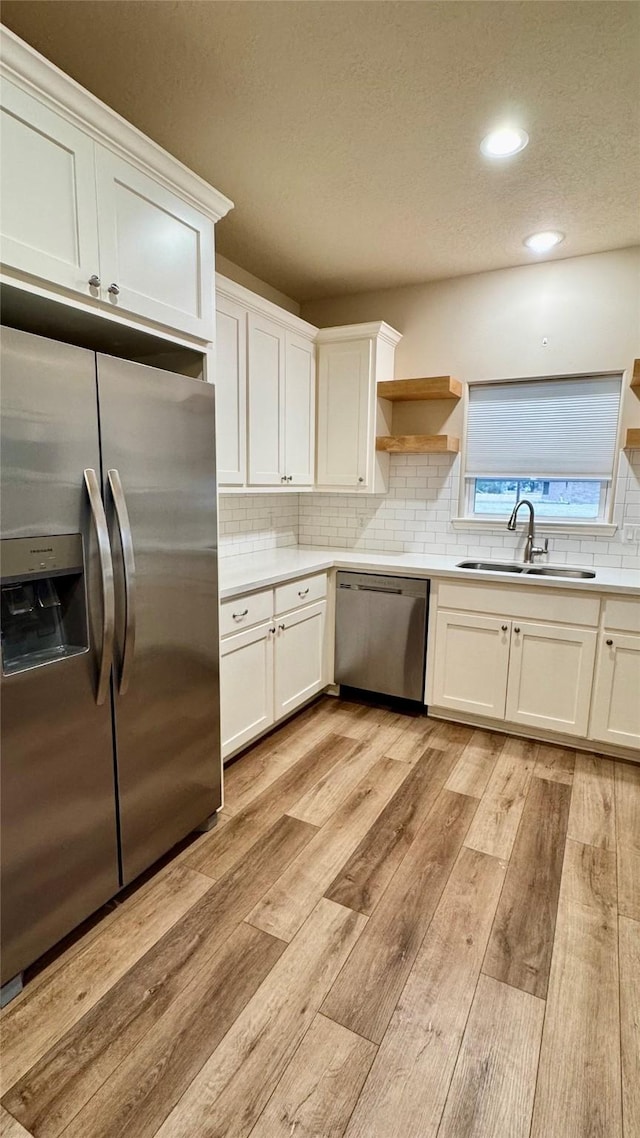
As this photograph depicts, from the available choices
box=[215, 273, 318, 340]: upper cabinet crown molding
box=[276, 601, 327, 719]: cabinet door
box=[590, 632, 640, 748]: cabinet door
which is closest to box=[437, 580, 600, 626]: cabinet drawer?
box=[590, 632, 640, 748]: cabinet door

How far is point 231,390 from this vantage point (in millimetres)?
2699

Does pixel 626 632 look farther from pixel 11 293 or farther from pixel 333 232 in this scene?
pixel 11 293

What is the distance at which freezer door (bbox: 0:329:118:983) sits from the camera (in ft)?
4.43

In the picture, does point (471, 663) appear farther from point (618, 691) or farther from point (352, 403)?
point (352, 403)

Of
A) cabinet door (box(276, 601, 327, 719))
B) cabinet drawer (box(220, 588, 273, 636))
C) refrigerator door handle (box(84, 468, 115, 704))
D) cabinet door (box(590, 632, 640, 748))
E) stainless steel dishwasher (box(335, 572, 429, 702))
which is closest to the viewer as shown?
refrigerator door handle (box(84, 468, 115, 704))

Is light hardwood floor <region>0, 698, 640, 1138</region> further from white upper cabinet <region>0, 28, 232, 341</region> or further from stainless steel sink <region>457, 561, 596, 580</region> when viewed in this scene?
white upper cabinet <region>0, 28, 232, 341</region>

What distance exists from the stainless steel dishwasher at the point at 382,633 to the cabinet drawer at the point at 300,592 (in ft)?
0.51

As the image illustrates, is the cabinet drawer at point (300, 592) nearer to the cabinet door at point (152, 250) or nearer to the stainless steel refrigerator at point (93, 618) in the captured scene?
the stainless steel refrigerator at point (93, 618)

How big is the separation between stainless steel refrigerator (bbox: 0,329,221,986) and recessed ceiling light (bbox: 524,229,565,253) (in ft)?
6.77

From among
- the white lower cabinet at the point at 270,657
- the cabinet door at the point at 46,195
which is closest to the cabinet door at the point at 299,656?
the white lower cabinet at the point at 270,657

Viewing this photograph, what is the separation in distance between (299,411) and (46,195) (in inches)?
78.7

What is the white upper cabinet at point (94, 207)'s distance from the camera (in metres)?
1.33

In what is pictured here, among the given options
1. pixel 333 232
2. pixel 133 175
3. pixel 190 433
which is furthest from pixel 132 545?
pixel 333 232

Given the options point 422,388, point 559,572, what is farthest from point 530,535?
point 422,388
